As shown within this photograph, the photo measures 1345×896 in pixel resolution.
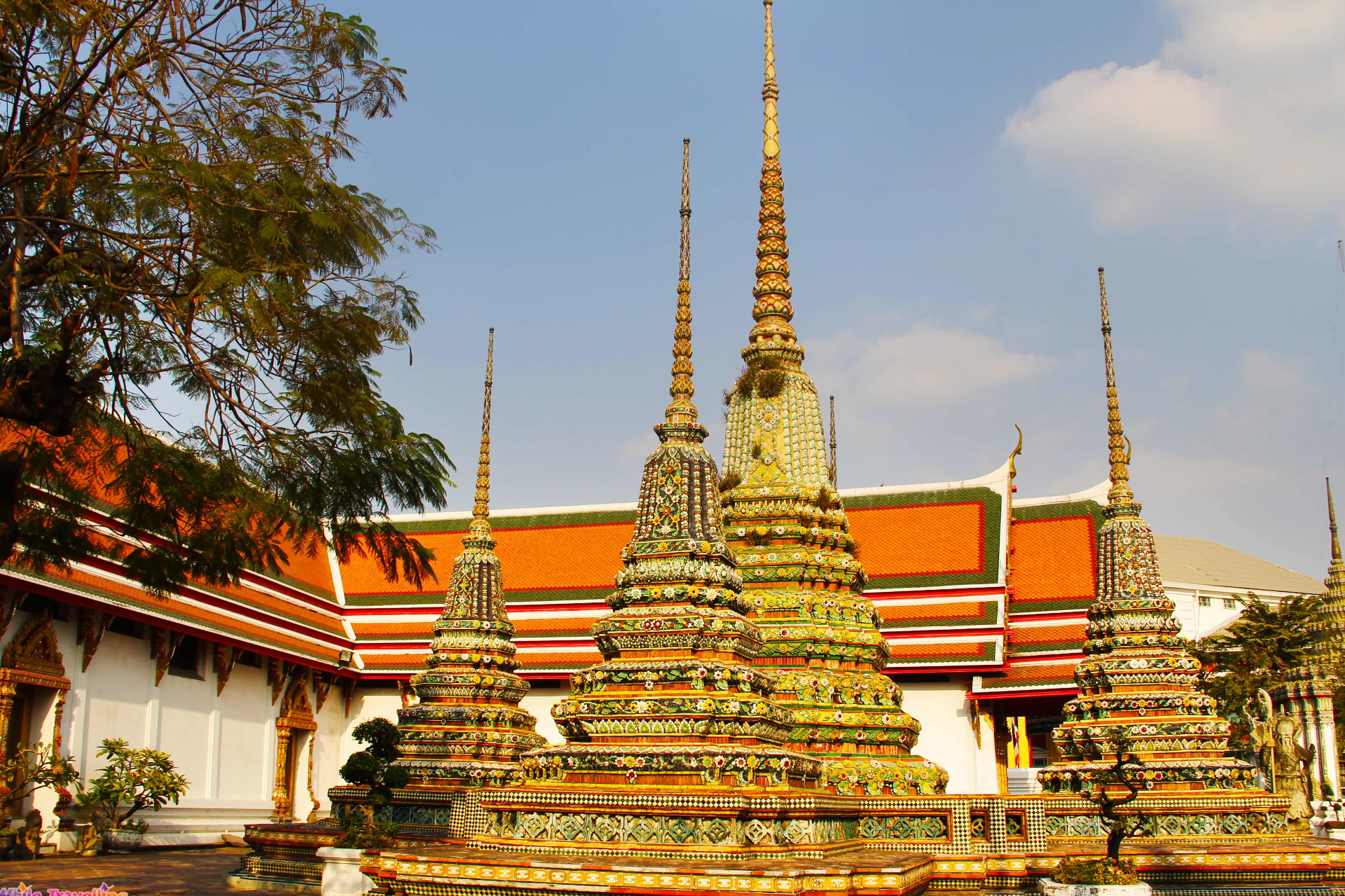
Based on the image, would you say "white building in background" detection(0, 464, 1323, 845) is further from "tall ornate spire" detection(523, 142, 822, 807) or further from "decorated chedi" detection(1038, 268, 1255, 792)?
"tall ornate spire" detection(523, 142, 822, 807)

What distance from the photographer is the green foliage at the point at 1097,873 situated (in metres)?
9.55

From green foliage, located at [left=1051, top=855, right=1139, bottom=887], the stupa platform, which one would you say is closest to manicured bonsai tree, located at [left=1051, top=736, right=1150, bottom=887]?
green foliage, located at [left=1051, top=855, right=1139, bottom=887]

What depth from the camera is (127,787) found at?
18.3 meters

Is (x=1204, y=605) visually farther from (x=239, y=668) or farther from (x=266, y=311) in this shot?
(x=266, y=311)

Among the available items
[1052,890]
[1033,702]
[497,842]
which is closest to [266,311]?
[497,842]

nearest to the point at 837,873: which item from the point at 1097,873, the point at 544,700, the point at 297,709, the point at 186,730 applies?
the point at 1097,873

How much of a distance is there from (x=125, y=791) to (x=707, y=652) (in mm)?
→ 12166

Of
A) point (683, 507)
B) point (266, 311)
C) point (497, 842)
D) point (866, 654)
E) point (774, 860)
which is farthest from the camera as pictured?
point (866, 654)

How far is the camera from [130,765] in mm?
18734

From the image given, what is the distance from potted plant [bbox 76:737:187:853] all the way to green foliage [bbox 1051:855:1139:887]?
47.5 ft

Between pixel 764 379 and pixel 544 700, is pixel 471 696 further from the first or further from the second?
pixel 544 700

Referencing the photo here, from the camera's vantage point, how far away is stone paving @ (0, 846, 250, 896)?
12.7 metres

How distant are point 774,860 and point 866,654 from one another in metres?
5.32

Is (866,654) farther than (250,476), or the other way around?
(866,654)
